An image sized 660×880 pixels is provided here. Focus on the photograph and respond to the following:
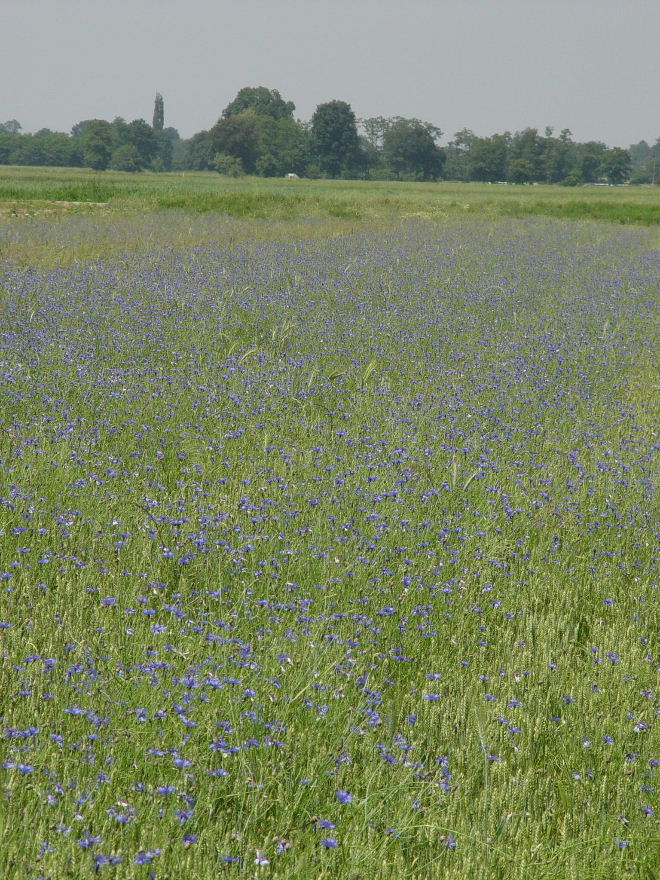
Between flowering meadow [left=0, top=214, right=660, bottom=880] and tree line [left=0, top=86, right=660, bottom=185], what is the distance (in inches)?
3334

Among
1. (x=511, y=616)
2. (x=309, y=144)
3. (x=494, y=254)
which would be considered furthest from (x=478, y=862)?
(x=309, y=144)

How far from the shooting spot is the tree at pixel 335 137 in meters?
105

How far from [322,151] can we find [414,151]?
50.4ft

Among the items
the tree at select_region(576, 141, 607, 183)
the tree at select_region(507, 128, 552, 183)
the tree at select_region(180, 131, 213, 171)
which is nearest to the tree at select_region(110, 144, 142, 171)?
the tree at select_region(180, 131, 213, 171)

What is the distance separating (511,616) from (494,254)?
44.8 feet

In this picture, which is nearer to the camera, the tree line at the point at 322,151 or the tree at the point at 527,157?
the tree line at the point at 322,151

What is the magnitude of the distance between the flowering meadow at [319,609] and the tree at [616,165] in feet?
422

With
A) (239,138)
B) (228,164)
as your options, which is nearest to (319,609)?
(228,164)

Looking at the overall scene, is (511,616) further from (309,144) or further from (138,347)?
(309,144)

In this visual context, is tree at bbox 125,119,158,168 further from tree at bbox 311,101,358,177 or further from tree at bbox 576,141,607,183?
tree at bbox 576,141,607,183

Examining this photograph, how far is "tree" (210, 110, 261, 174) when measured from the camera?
93.4 m

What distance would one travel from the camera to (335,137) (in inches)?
4156

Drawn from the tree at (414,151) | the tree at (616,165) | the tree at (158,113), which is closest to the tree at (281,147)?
the tree at (414,151)

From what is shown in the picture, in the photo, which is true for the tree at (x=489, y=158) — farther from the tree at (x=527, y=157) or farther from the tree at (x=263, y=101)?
the tree at (x=263, y=101)
